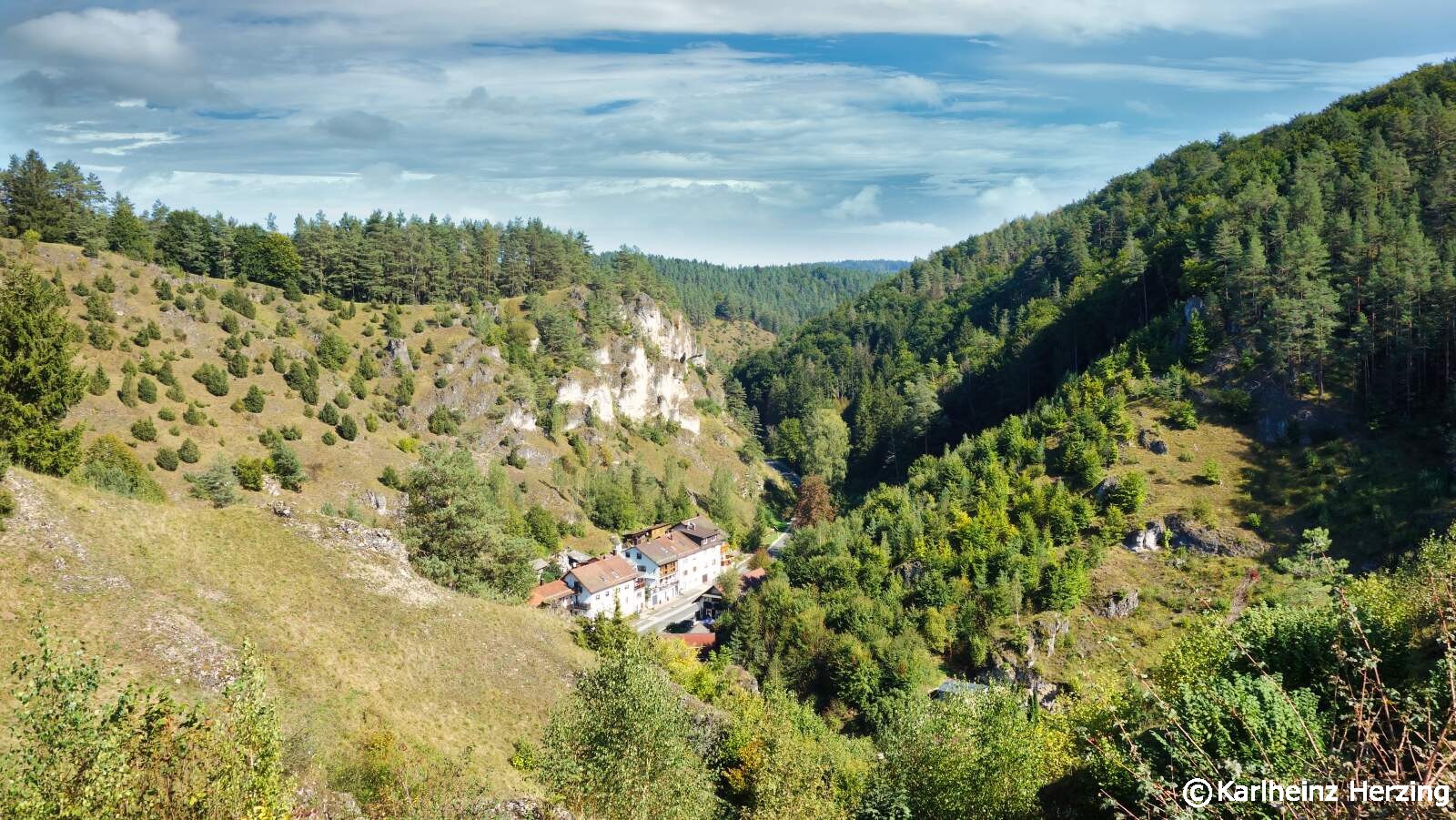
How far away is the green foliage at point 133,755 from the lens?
10.6 meters

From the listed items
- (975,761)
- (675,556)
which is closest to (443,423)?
(675,556)

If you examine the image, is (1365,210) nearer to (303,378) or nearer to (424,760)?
(424,760)

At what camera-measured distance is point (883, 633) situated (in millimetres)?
54000

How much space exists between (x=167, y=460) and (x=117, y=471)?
1330cm

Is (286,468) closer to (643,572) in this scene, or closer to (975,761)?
(643,572)

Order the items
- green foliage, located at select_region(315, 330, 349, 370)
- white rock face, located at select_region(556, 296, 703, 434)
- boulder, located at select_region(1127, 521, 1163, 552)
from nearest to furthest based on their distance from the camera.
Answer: boulder, located at select_region(1127, 521, 1163, 552)
green foliage, located at select_region(315, 330, 349, 370)
white rock face, located at select_region(556, 296, 703, 434)

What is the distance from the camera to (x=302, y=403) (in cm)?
7794

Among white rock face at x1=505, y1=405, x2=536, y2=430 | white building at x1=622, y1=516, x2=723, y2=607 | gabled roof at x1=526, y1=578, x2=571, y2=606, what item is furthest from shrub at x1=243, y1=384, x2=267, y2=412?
white building at x1=622, y1=516, x2=723, y2=607

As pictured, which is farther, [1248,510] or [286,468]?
[286,468]

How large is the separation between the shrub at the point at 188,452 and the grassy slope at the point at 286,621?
109 feet

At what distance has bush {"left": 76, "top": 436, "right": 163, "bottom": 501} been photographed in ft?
149

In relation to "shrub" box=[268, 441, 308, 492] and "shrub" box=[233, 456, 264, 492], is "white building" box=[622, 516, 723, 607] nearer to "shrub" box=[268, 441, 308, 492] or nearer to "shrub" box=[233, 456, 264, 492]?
"shrub" box=[268, 441, 308, 492]

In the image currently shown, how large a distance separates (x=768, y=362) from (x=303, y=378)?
127m

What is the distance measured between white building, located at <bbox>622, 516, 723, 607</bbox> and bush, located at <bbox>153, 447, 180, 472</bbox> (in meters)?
41.9
